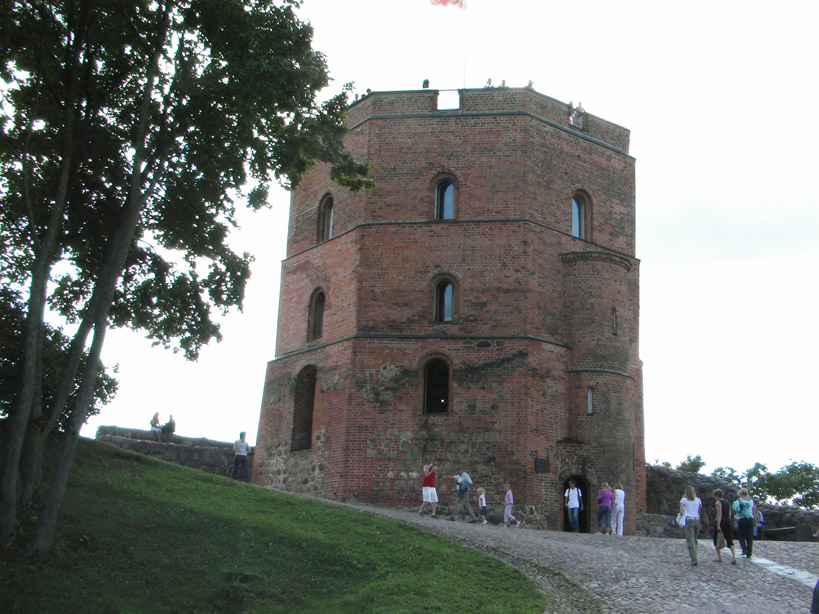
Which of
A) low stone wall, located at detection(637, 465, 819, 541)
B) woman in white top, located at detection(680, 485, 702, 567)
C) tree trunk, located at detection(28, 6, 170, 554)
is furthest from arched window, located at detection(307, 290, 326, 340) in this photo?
woman in white top, located at detection(680, 485, 702, 567)

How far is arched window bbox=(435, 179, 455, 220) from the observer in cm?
2594

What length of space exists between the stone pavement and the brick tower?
4340mm

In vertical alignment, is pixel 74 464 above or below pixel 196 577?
above

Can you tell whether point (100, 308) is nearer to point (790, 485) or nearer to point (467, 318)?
point (467, 318)

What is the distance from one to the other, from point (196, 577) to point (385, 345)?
445 inches

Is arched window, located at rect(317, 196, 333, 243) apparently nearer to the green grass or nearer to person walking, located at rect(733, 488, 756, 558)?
the green grass

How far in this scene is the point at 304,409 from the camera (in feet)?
86.8

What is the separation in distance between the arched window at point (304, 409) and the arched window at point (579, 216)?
827 centimetres

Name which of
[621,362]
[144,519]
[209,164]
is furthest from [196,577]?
[621,362]

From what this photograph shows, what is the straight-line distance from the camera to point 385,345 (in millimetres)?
24766

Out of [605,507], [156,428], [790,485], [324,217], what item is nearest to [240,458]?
[156,428]

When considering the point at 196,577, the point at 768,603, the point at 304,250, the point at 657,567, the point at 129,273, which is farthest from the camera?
the point at 304,250

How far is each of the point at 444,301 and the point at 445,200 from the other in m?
2.86

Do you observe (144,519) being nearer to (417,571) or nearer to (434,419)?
(417,571)
